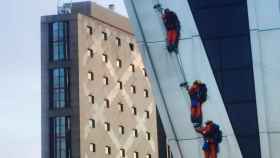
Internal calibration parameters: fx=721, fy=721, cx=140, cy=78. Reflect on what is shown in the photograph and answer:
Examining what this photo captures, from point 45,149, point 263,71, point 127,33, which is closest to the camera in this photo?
point 263,71

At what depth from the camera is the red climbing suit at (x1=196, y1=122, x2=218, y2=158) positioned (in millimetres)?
26688

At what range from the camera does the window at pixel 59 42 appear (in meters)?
69.0

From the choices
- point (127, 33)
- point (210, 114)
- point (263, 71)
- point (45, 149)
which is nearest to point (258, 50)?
point (263, 71)

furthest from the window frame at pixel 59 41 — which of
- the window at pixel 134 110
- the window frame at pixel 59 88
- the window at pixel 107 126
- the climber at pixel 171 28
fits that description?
the climber at pixel 171 28

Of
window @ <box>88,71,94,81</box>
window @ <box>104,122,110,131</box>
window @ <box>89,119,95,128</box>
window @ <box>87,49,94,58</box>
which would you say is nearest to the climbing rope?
window @ <box>89,119,95,128</box>

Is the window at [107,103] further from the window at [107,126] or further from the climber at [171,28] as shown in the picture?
the climber at [171,28]

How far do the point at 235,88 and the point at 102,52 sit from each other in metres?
45.3

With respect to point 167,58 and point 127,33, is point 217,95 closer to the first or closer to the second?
point 167,58

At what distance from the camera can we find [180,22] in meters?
27.7

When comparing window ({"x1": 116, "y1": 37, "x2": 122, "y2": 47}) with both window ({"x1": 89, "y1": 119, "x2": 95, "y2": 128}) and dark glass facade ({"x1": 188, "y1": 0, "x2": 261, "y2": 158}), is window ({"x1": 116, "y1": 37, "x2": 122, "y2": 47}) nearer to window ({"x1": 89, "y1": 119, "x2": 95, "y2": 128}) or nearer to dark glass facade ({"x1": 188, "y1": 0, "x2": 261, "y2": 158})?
window ({"x1": 89, "y1": 119, "x2": 95, "y2": 128})

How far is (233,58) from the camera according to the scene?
27234mm

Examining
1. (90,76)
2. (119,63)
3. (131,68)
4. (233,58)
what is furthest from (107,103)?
(233,58)

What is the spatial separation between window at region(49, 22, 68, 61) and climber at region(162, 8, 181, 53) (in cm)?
4171

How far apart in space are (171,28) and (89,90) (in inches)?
1627
